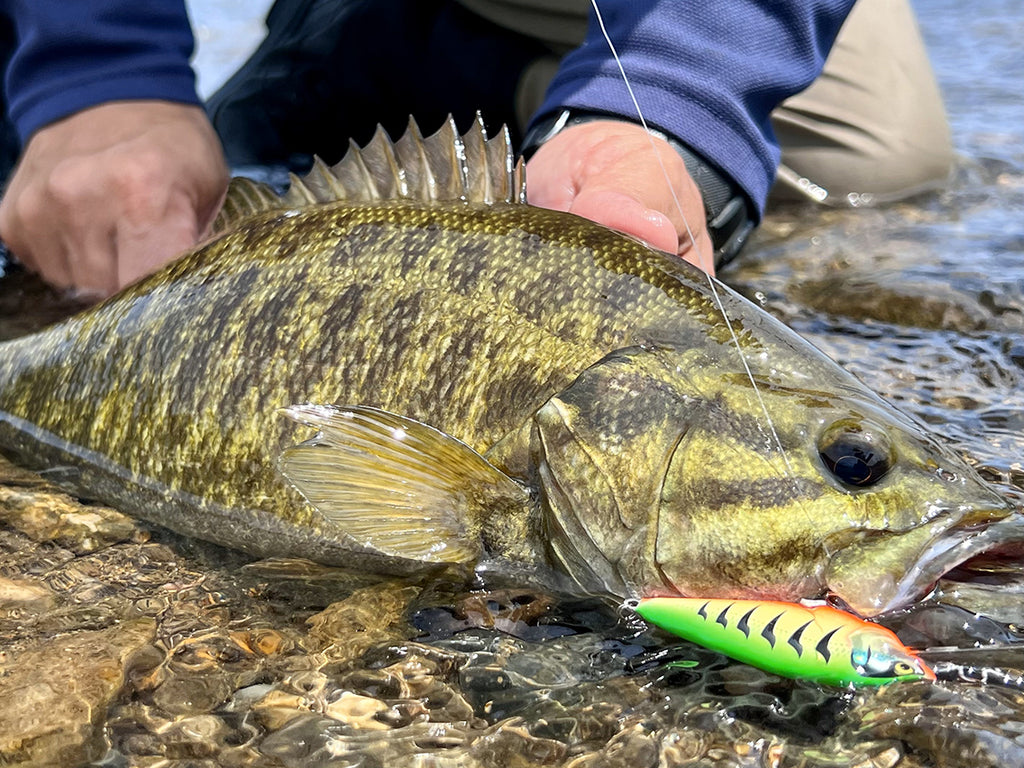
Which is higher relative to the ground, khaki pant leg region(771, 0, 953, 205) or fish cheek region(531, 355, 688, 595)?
khaki pant leg region(771, 0, 953, 205)

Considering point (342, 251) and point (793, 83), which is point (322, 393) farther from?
point (793, 83)

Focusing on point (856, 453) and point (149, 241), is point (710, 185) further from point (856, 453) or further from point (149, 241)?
point (149, 241)

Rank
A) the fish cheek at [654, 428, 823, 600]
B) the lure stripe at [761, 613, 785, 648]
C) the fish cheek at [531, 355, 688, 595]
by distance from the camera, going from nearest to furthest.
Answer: the lure stripe at [761, 613, 785, 648], the fish cheek at [654, 428, 823, 600], the fish cheek at [531, 355, 688, 595]

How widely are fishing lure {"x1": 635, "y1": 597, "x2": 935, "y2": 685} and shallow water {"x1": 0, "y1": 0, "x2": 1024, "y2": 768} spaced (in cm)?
7

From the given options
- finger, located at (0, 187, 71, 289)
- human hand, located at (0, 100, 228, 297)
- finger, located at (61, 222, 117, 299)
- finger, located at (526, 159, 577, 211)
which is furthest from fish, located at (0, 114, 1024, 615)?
finger, located at (0, 187, 71, 289)

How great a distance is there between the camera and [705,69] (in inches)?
137

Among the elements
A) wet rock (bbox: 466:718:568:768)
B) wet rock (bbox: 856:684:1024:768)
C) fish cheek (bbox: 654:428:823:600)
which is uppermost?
fish cheek (bbox: 654:428:823:600)

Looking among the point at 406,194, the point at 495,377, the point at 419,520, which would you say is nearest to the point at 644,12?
the point at 406,194

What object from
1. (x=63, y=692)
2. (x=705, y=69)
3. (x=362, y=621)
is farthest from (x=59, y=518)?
(x=705, y=69)

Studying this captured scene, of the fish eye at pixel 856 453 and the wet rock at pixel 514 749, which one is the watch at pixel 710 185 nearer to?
the fish eye at pixel 856 453

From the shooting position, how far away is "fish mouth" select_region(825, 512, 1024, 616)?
1976mm

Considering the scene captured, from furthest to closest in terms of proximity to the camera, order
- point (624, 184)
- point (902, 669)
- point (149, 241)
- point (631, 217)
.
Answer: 1. point (149, 241)
2. point (624, 184)
3. point (631, 217)
4. point (902, 669)

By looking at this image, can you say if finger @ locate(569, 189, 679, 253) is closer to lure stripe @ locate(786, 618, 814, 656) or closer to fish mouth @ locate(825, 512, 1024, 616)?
fish mouth @ locate(825, 512, 1024, 616)

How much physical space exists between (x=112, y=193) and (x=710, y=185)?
2.14 metres
